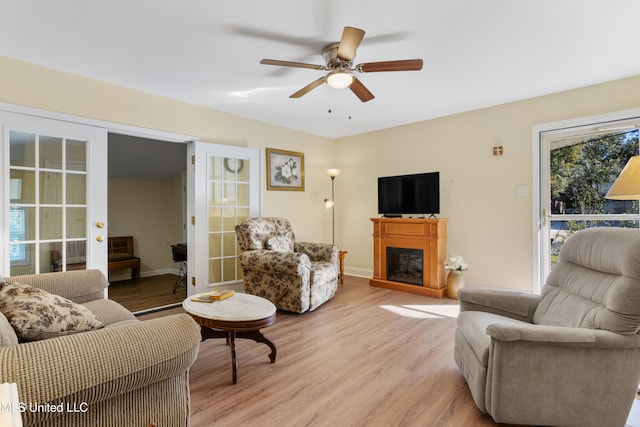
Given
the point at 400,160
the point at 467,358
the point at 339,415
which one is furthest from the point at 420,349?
the point at 400,160

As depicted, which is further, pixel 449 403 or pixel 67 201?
pixel 67 201

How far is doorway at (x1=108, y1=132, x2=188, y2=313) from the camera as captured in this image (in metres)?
4.53

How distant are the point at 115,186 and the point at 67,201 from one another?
98.8 inches

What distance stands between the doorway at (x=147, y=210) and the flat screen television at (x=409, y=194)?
3.09 m

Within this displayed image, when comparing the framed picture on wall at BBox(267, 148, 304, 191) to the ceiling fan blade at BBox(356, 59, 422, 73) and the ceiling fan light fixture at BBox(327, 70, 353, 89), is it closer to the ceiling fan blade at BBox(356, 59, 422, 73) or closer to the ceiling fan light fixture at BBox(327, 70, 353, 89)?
the ceiling fan light fixture at BBox(327, 70, 353, 89)

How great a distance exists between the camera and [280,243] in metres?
3.93

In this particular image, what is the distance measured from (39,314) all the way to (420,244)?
385 cm

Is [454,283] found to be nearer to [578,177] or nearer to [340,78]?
[578,177]

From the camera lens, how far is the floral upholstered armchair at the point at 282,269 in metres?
3.30

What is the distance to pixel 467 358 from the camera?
1.91 meters

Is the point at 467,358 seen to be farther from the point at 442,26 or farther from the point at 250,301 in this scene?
the point at 442,26

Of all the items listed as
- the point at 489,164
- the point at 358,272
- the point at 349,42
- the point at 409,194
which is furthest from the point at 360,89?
the point at 358,272

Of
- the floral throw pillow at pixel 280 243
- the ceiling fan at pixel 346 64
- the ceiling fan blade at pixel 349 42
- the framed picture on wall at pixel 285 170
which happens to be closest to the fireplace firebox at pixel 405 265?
the floral throw pillow at pixel 280 243

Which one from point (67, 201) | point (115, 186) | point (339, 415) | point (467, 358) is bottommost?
point (339, 415)
